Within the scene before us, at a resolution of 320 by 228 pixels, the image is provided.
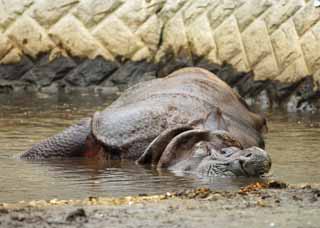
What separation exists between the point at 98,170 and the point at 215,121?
124 centimetres

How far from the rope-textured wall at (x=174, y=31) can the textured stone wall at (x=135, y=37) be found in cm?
1

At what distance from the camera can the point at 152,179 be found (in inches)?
333

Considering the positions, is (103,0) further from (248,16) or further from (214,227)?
(214,227)

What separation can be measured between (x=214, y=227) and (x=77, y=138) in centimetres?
460

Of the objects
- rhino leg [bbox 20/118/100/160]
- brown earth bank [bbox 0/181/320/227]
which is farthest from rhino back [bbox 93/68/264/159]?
brown earth bank [bbox 0/181/320/227]

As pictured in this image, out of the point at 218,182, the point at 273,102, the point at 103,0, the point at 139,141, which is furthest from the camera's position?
the point at 103,0

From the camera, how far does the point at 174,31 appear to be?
693 inches

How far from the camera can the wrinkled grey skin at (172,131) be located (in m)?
9.11

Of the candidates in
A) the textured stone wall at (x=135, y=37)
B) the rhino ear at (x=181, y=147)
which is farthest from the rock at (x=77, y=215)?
the textured stone wall at (x=135, y=37)

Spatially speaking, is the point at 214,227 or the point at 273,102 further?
the point at 273,102

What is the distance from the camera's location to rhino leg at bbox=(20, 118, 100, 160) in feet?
32.9

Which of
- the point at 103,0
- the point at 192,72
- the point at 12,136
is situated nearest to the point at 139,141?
the point at 192,72

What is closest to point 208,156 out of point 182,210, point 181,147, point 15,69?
point 181,147

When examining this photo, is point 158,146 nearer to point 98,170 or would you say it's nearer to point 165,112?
point 165,112
